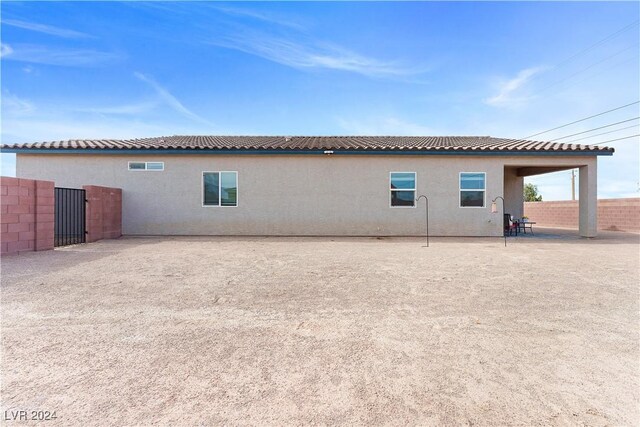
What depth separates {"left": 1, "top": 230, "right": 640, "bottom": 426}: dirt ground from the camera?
201 centimetres

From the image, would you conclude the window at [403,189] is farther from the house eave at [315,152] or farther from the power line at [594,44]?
the power line at [594,44]

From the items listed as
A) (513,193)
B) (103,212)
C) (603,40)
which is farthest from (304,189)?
(603,40)

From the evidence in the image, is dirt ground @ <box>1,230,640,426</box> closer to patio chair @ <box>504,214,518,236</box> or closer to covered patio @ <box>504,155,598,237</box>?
covered patio @ <box>504,155,598,237</box>

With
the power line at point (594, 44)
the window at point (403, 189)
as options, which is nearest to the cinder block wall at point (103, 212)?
the window at point (403, 189)

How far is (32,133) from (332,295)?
15312 millimetres

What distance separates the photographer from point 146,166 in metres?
11.5

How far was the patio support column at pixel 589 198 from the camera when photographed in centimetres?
1138

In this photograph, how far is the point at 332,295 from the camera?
445 cm

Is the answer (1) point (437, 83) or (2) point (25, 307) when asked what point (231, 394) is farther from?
(1) point (437, 83)

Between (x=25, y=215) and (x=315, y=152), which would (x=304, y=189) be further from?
(x=25, y=215)

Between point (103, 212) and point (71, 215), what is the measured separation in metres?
0.84

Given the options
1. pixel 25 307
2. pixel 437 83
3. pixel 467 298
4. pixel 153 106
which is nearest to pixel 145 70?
pixel 153 106

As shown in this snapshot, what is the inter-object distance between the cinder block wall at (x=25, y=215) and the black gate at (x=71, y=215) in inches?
57.3

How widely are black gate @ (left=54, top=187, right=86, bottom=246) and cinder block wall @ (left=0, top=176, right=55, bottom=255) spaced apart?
1455 mm
